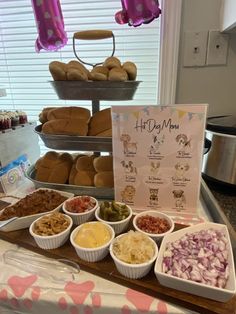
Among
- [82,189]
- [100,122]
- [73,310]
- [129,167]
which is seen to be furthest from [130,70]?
[73,310]

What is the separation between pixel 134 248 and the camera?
1.52ft

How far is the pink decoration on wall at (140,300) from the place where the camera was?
1.35ft

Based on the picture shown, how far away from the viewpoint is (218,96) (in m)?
1.01

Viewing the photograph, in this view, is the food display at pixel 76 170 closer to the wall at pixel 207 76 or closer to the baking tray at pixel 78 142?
the baking tray at pixel 78 142

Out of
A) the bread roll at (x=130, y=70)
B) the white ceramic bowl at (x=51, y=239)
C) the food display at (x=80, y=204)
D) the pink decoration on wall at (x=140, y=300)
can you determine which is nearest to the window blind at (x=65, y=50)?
the bread roll at (x=130, y=70)

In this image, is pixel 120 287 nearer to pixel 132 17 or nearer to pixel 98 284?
pixel 98 284

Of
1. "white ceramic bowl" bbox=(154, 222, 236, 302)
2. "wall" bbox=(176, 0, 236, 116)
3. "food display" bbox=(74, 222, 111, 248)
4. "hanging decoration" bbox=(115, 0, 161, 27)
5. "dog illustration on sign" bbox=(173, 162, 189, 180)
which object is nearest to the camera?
"white ceramic bowl" bbox=(154, 222, 236, 302)

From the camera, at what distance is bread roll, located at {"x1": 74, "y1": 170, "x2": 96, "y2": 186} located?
698 mm

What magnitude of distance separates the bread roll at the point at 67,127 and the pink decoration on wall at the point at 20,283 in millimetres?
368

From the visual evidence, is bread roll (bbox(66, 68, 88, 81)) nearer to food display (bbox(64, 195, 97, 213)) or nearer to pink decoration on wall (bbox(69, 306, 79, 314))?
food display (bbox(64, 195, 97, 213))

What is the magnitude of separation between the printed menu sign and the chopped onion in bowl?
5.4 inches

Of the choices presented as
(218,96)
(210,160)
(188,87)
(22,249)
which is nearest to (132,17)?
(188,87)

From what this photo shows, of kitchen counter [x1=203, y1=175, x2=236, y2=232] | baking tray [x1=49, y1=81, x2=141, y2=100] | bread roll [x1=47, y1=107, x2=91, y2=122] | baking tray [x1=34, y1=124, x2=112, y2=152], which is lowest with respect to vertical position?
kitchen counter [x1=203, y1=175, x2=236, y2=232]

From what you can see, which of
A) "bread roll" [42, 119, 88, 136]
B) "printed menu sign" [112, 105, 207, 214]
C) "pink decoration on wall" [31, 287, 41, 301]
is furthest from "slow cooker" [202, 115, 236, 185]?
"pink decoration on wall" [31, 287, 41, 301]
